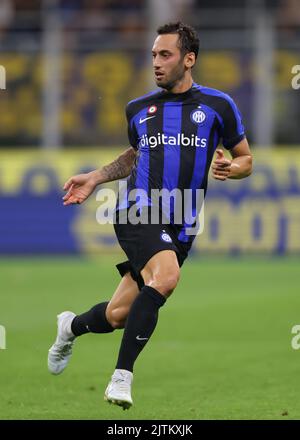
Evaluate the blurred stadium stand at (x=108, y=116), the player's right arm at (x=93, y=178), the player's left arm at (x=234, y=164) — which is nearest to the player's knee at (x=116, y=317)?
the player's right arm at (x=93, y=178)

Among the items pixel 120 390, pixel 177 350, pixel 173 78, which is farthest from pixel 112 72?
pixel 120 390

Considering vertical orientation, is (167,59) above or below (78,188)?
above

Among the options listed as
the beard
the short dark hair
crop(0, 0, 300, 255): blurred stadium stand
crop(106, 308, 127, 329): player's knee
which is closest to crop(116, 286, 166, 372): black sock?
crop(106, 308, 127, 329): player's knee

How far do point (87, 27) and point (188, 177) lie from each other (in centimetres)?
1342

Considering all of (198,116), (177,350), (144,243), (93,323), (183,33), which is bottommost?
(177,350)

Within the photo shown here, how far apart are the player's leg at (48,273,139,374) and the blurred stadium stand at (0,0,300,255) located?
10975 millimetres

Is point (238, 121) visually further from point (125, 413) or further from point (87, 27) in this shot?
point (87, 27)

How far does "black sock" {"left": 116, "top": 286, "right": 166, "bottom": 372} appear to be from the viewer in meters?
6.73

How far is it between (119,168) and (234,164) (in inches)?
35.3

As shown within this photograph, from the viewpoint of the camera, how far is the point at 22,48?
65.0ft

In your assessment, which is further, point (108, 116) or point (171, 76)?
point (108, 116)

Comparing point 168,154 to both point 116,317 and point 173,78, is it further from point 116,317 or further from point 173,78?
point 116,317

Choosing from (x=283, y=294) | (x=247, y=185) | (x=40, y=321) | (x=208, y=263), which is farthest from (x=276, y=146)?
(x=40, y=321)

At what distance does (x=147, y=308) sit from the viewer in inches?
268
